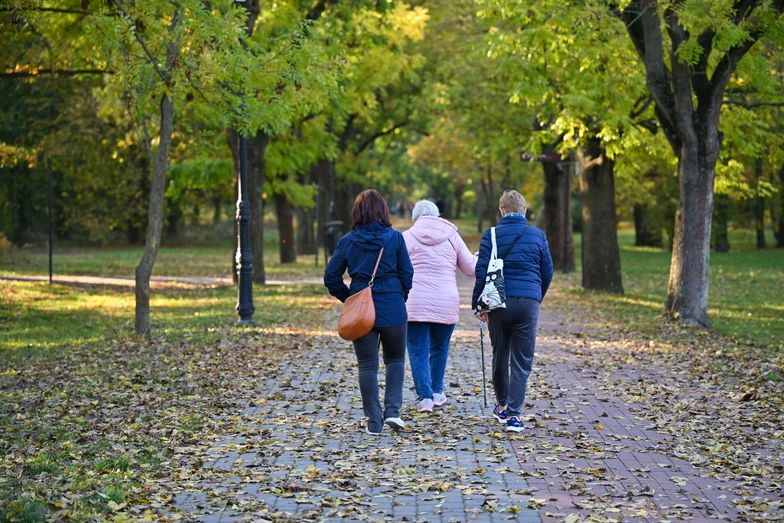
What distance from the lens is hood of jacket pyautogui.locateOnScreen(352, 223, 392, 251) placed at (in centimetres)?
920

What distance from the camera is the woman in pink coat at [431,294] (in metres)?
10.2

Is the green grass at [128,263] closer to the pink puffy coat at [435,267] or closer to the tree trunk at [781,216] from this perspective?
the tree trunk at [781,216]

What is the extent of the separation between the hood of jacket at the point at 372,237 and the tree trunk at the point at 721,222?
1537 inches

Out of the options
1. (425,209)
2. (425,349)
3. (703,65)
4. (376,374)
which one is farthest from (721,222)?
(376,374)

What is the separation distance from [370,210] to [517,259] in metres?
1.32

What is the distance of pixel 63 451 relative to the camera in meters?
8.48

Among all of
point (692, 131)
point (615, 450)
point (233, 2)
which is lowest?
point (615, 450)

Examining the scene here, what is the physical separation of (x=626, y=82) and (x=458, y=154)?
26881mm

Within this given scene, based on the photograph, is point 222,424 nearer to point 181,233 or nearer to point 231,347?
point 231,347

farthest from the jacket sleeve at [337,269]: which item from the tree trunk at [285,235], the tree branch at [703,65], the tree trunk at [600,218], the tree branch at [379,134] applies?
the tree branch at [379,134]

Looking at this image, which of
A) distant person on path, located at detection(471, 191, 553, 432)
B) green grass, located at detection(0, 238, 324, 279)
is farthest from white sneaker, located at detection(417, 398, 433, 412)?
green grass, located at detection(0, 238, 324, 279)

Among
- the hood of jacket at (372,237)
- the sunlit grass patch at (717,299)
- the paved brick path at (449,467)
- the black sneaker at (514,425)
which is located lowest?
the paved brick path at (449,467)

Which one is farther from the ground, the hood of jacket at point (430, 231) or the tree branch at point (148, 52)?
the tree branch at point (148, 52)

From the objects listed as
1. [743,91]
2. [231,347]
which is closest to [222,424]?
[231,347]
